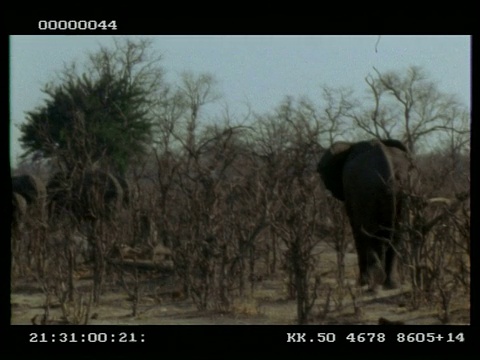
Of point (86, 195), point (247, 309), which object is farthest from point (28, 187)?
point (247, 309)

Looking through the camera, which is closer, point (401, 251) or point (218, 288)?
point (218, 288)

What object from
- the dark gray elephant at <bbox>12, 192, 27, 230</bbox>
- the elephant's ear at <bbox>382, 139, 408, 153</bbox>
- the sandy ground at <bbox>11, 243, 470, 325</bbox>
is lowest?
the sandy ground at <bbox>11, 243, 470, 325</bbox>

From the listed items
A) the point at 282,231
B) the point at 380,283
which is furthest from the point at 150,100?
the point at 282,231

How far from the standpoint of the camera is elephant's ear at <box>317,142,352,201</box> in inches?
304

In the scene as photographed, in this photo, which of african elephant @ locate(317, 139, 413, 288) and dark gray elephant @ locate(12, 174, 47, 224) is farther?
dark gray elephant @ locate(12, 174, 47, 224)

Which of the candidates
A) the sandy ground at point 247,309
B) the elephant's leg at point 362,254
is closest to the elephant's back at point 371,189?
the elephant's leg at point 362,254

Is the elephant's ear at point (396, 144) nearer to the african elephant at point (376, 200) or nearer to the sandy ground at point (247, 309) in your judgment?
the african elephant at point (376, 200)

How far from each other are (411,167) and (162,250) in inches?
90.3

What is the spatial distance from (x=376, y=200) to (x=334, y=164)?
0.86 metres

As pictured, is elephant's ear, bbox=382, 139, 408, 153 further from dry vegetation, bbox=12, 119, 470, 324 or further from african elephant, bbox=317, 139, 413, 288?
dry vegetation, bbox=12, 119, 470, 324

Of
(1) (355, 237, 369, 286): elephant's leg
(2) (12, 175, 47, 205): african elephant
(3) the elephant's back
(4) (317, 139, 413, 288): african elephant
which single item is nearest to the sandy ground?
(4) (317, 139, 413, 288): african elephant

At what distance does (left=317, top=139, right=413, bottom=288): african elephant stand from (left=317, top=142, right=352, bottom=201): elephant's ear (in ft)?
0.80

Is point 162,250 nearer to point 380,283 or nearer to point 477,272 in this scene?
point 380,283

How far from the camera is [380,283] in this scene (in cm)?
682
